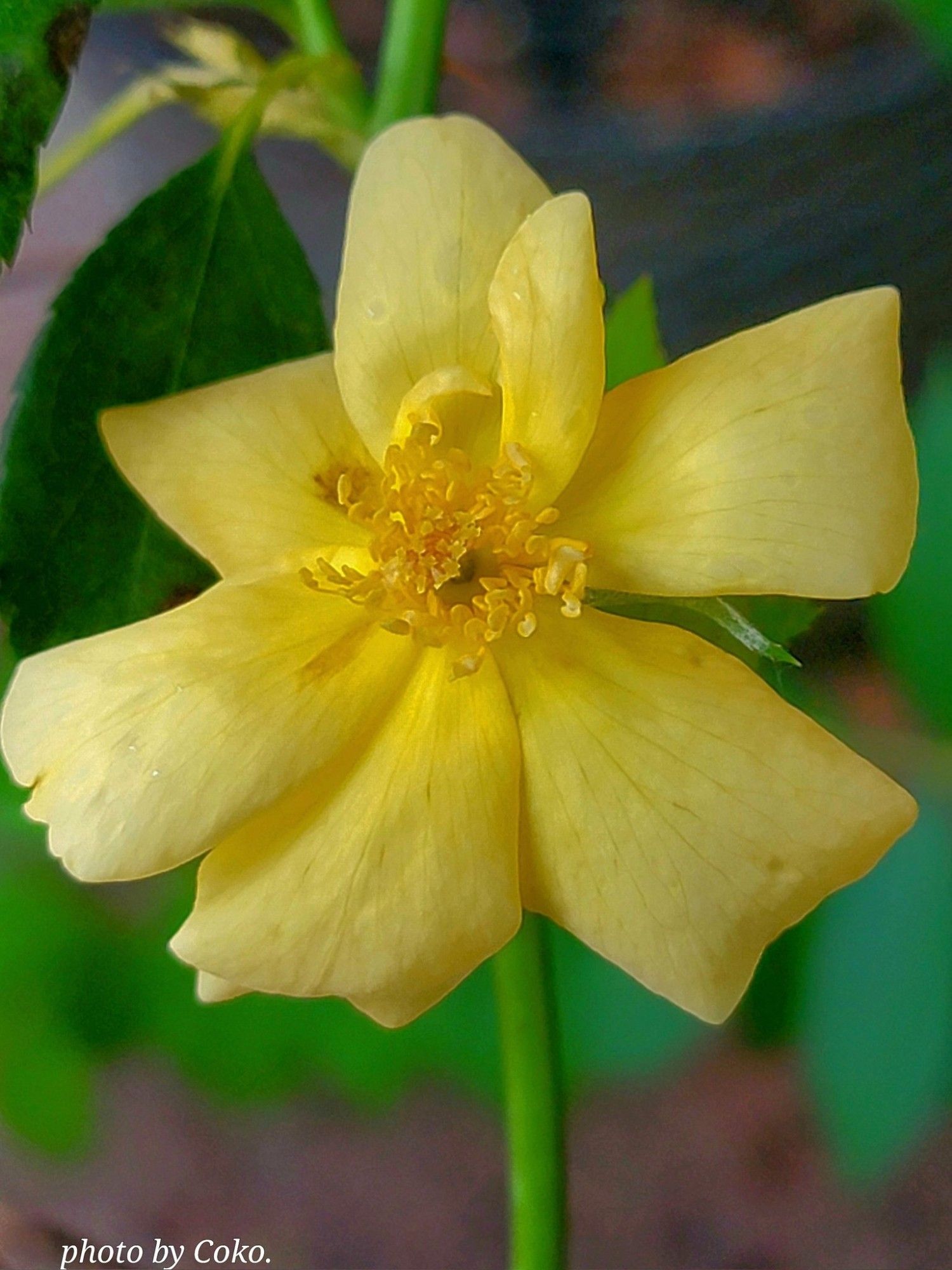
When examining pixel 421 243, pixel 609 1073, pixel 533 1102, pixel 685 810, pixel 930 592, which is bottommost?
pixel 609 1073

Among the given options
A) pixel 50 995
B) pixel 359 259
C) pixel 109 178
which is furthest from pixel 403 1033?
pixel 109 178

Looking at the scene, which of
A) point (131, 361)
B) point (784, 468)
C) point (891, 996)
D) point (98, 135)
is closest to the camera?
point (784, 468)

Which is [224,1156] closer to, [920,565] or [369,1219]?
[369,1219]

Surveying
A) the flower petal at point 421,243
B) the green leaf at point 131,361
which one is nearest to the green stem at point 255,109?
the green leaf at point 131,361

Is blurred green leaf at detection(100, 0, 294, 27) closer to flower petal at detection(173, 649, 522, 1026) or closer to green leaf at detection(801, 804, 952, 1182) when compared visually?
flower petal at detection(173, 649, 522, 1026)

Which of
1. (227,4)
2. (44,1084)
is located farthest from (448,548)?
(44,1084)

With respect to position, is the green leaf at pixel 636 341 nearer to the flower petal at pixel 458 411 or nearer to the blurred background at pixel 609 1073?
the flower petal at pixel 458 411

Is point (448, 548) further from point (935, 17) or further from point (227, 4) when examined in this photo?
point (935, 17)
